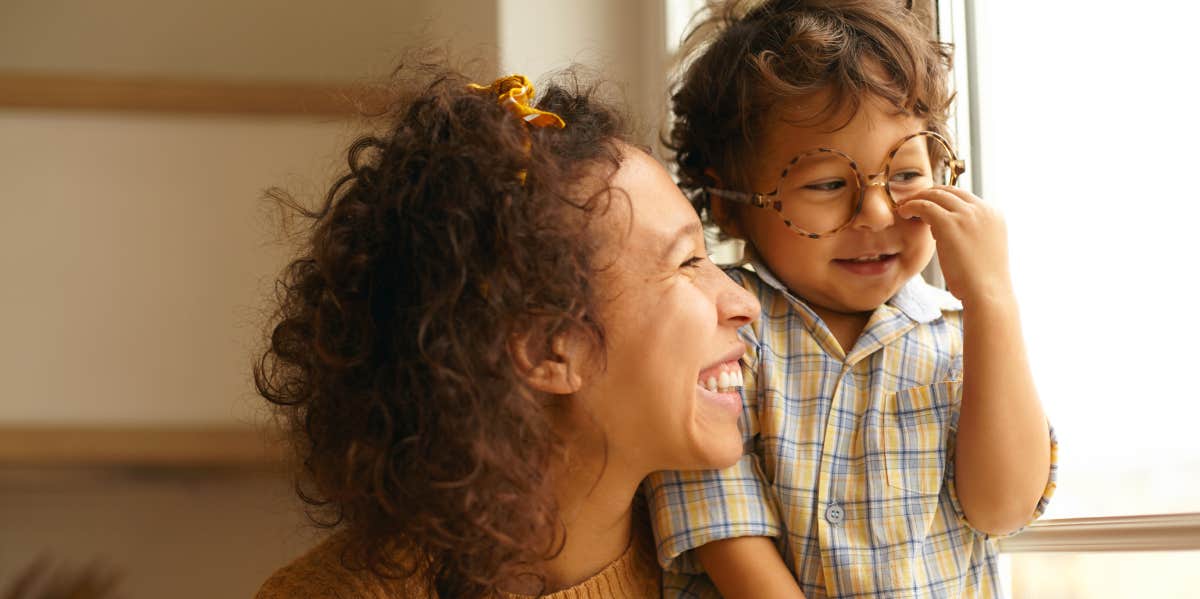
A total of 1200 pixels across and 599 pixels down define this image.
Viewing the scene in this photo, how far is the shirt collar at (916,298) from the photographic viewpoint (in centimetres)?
135

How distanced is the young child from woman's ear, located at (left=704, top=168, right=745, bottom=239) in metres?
0.05

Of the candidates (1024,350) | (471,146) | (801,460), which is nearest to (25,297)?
(471,146)

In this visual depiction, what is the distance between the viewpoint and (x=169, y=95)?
2.39m

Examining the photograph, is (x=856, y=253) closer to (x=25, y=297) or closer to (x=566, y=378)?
(x=566, y=378)

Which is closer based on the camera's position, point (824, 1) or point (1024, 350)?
point (1024, 350)

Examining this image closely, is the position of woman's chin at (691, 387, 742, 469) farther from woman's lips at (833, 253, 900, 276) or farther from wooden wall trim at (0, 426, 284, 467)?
wooden wall trim at (0, 426, 284, 467)

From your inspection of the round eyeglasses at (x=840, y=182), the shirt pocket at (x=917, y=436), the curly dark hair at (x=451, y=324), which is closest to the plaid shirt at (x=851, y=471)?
the shirt pocket at (x=917, y=436)

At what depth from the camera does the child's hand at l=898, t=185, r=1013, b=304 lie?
1206mm

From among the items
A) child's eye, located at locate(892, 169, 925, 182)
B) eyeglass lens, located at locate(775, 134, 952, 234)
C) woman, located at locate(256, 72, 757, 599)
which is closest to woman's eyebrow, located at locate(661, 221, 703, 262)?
woman, located at locate(256, 72, 757, 599)

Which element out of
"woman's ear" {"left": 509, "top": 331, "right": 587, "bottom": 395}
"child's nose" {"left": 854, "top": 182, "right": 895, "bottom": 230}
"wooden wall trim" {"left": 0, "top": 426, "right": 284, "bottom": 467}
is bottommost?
"wooden wall trim" {"left": 0, "top": 426, "right": 284, "bottom": 467}

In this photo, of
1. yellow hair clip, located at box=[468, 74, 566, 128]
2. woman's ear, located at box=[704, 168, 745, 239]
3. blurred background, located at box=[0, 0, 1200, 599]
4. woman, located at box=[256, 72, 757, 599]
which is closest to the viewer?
woman, located at box=[256, 72, 757, 599]

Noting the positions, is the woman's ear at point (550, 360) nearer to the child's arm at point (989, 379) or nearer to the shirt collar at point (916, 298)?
the shirt collar at point (916, 298)

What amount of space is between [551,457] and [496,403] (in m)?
0.12

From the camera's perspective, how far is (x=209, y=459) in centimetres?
234
